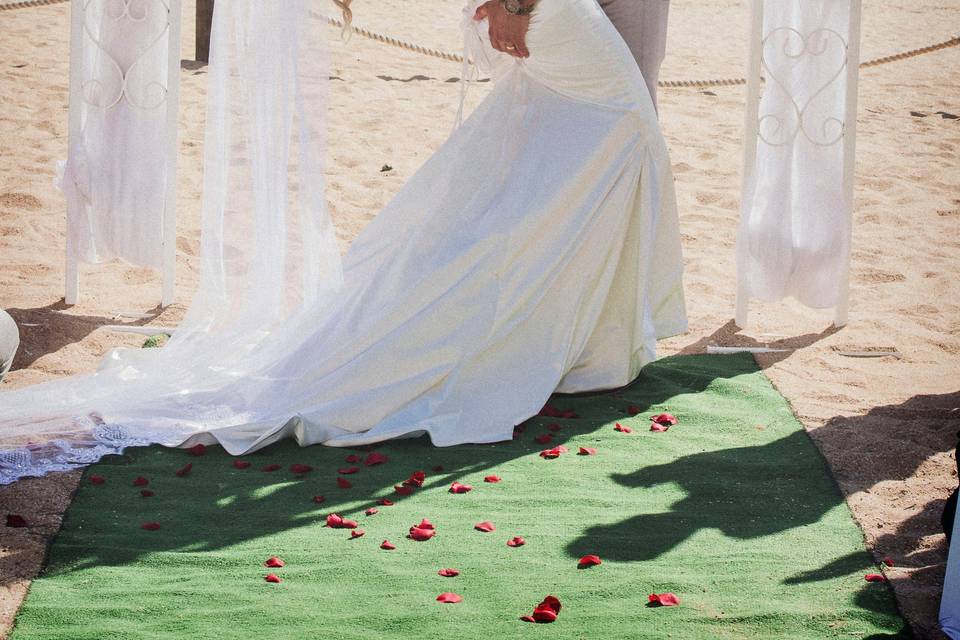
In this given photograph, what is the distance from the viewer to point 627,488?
12.2 feet

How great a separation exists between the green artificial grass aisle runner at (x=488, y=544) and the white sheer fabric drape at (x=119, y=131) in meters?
1.93

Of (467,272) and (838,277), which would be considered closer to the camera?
(467,272)

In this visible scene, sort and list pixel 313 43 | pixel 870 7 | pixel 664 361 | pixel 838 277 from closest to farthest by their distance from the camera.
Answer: pixel 313 43 → pixel 664 361 → pixel 838 277 → pixel 870 7

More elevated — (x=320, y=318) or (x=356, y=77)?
(x=356, y=77)

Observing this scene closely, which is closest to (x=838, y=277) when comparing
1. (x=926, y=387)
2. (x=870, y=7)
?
(x=926, y=387)

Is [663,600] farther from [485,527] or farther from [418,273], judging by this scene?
[418,273]

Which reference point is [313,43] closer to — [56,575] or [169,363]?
[169,363]

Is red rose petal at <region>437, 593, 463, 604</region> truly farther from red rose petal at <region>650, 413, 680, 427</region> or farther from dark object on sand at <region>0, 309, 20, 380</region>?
dark object on sand at <region>0, 309, 20, 380</region>

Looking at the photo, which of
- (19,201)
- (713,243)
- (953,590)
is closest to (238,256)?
(953,590)

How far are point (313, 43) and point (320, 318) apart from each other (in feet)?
3.21

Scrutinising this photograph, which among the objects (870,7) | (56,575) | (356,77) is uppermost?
(870,7)

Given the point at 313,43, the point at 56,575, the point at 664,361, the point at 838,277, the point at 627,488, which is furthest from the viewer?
the point at 838,277

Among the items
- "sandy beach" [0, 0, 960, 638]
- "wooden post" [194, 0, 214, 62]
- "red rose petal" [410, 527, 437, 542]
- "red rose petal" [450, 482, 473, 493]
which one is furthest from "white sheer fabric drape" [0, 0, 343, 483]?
"wooden post" [194, 0, 214, 62]

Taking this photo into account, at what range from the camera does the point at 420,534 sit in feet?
10.8
